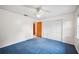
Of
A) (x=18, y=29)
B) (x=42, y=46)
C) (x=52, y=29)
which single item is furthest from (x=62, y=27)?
(x=18, y=29)

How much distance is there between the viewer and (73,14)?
1783 mm

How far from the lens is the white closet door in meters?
1.83

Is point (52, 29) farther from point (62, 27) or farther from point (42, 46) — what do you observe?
point (42, 46)

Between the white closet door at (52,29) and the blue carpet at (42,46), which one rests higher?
the white closet door at (52,29)

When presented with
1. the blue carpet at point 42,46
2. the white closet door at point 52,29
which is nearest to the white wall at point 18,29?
the blue carpet at point 42,46

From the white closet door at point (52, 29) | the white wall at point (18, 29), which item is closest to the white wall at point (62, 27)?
the white closet door at point (52, 29)

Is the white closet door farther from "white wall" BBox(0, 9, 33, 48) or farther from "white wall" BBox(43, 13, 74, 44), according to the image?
"white wall" BBox(0, 9, 33, 48)

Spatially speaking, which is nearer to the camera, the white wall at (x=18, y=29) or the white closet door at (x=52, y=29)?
the white closet door at (x=52, y=29)

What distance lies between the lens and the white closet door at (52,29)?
183 cm

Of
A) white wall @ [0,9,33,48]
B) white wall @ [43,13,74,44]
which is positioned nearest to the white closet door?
white wall @ [43,13,74,44]

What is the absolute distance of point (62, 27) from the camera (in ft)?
5.91

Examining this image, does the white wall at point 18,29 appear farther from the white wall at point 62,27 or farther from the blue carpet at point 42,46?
the white wall at point 62,27

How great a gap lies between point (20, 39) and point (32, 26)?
440 mm

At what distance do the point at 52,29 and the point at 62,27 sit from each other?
243mm
